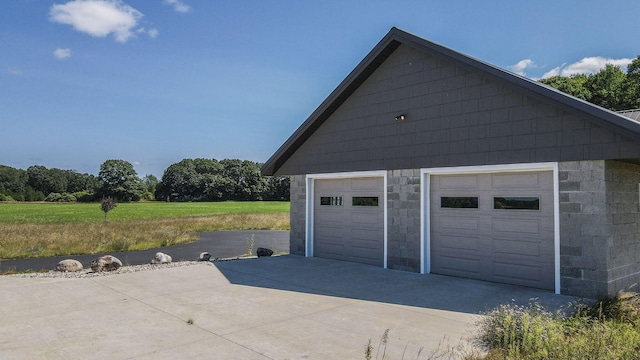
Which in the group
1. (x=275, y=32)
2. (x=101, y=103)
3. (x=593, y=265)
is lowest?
(x=593, y=265)

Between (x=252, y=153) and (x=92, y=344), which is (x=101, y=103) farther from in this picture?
(x=252, y=153)

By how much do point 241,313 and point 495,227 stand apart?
5757 millimetres

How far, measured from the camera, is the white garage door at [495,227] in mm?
8445

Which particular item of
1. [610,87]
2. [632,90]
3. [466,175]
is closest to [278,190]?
[610,87]

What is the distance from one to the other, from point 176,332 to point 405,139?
23.6 feet

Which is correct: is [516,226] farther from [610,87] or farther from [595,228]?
[610,87]

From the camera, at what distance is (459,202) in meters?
9.85

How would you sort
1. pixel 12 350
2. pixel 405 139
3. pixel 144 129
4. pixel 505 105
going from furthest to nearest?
pixel 144 129
pixel 405 139
pixel 505 105
pixel 12 350

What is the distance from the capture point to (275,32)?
46.4 feet

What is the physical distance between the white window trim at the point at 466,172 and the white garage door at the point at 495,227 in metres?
0.12

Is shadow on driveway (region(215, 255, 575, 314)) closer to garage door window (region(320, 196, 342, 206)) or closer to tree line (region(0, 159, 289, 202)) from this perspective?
garage door window (region(320, 196, 342, 206))

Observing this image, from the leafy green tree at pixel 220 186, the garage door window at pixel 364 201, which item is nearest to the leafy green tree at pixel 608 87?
the garage door window at pixel 364 201

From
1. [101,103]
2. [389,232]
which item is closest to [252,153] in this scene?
[101,103]

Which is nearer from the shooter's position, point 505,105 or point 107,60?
point 505,105
